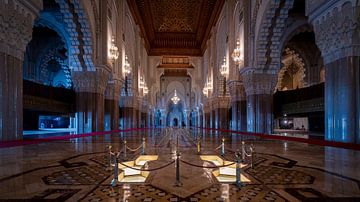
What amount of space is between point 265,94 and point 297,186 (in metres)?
7.75

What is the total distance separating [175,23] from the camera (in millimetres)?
20000

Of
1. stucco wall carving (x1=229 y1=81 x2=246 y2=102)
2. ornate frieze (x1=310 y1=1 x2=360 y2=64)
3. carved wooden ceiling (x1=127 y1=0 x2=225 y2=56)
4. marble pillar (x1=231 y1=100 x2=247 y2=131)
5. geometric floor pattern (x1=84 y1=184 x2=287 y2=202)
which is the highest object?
carved wooden ceiling (x1=127 y1=0 x2=225 y2=56)

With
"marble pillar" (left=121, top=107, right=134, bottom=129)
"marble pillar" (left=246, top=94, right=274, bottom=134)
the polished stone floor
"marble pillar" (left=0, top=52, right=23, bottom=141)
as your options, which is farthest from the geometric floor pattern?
"marble pillar" (left=121, top=107, right=134, bottom=129)

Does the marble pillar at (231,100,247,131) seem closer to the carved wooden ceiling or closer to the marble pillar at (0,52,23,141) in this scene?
the carved wooden ceiling

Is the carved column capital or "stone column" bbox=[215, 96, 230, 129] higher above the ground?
the carved column capital

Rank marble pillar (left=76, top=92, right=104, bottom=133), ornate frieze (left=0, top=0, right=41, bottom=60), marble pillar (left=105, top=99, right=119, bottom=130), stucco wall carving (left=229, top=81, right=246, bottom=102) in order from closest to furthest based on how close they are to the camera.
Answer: ornate frieze (left=0, top=0, right=41, bottom=60), marble pillar (left=76, top=92, right=104, bottom=133), stucco wall carving (left=229, top=81, right=246, bottom=102), marble pillar (left=105, top=99, right=119, bottom=130)

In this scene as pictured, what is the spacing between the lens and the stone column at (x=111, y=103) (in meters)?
12.4

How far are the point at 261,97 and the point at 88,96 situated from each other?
22.1 ft

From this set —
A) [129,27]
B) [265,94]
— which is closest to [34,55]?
[129,27]

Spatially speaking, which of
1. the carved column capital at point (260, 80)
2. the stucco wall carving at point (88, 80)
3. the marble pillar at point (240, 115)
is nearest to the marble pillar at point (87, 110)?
the stucco wall carving at point (88, 80)

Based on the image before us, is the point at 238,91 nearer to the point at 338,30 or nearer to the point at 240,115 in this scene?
the point at 240,115

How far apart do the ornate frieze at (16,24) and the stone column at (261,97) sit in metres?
7.37

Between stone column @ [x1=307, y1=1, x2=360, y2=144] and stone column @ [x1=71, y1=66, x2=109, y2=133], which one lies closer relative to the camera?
stone column @ [x1=307, y1=1, x2=360, y2=144]

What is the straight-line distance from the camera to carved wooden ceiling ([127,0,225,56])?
16.6 m
